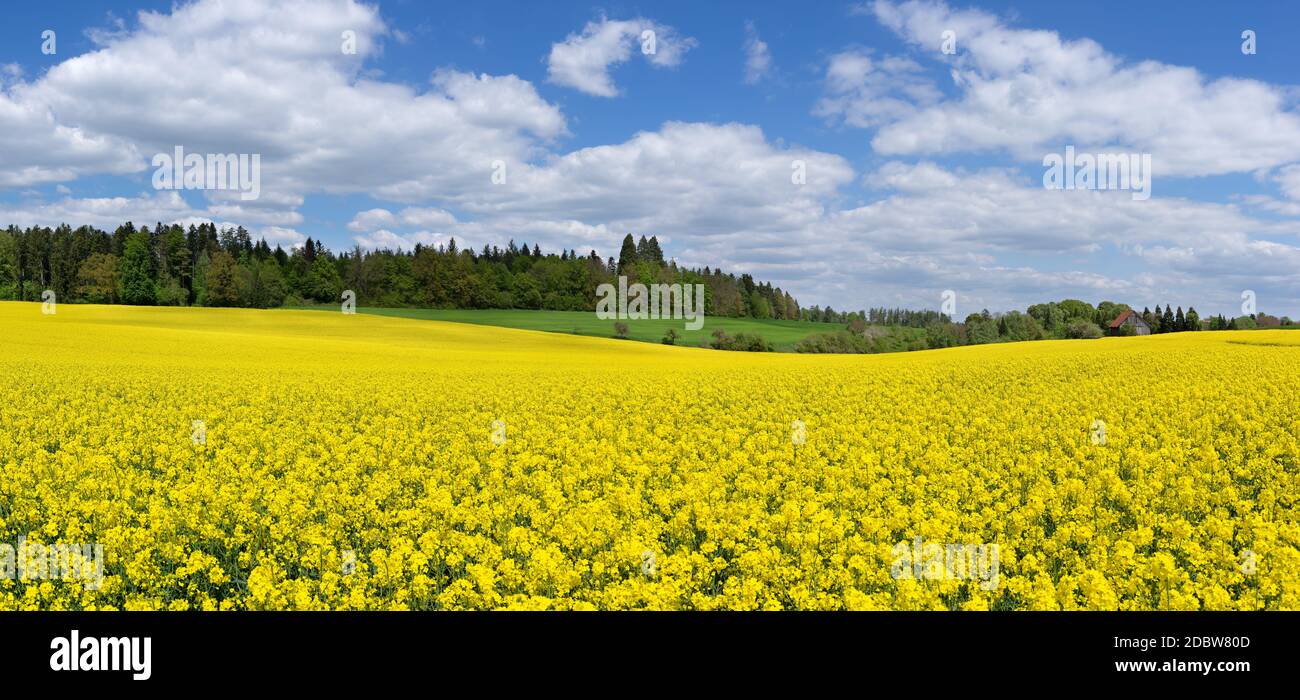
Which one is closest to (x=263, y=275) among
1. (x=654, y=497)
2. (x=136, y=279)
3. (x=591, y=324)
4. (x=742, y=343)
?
(x=136, y=279)

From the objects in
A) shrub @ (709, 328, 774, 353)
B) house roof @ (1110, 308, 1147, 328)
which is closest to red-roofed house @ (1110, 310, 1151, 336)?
house roof @ (1110, 308, 1147, 328)

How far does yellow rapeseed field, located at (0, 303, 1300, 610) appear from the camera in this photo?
7551 mm

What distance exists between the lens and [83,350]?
38906 millimetres

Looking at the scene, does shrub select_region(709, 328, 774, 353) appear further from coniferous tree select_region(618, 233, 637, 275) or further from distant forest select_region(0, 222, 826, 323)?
coniferous tree select_region(618, 233, 637, 275)

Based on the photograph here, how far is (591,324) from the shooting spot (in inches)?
3780

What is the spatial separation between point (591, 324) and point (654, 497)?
86.5m

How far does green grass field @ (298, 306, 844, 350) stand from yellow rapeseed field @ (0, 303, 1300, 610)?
6309cm

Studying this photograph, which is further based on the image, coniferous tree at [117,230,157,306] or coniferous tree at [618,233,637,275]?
coniferous tree at [618,233,637,275]

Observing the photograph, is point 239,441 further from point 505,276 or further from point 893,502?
point 505,276

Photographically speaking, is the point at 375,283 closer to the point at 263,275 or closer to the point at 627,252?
the point at 263,275

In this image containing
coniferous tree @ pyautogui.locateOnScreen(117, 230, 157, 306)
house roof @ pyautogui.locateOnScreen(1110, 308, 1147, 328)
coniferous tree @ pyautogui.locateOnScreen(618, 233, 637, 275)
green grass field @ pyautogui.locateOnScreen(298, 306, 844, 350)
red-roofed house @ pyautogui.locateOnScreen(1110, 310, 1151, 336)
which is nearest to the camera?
green grass field @ pyautogui.locateOnScreen(298, 306, 844, 350)

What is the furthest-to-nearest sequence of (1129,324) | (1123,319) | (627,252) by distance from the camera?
(627,252)
(1123,319)
(1129,324)

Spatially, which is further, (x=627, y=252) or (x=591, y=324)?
(x=627, y=252)
